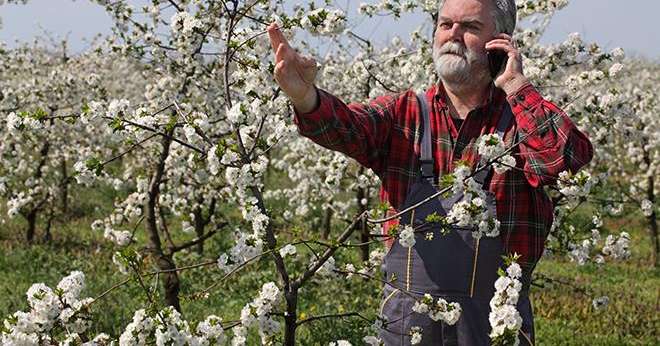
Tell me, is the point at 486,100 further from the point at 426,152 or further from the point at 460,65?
the point at 426,152

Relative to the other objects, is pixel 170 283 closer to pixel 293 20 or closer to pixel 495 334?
pixel 293 20

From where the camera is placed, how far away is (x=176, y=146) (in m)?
7.38

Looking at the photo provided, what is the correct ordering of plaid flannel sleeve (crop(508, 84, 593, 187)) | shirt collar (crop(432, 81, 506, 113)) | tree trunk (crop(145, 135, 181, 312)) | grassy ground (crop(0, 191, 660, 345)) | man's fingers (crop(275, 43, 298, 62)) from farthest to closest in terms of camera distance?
grassy ground (crop(0, 191, 660, 345)), tree trunk (crop(145, 135, 181, 312)), shirt collar (crop(432, 81, 506, 113)), plaid flannel sleeve (crop(508, 84, 593, 187)), man's fingers (crop(275, 43, 298, 62))

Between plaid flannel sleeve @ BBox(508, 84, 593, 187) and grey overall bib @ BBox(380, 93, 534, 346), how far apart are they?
21cm

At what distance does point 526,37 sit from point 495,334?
484 cm

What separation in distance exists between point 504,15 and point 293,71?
991mm

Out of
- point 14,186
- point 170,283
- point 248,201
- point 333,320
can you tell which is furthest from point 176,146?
point 14,186

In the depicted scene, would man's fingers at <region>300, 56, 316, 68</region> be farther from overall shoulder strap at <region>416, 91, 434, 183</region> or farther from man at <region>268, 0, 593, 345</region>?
overall shoulder strap at <region>416, 91, 434, 183</region>

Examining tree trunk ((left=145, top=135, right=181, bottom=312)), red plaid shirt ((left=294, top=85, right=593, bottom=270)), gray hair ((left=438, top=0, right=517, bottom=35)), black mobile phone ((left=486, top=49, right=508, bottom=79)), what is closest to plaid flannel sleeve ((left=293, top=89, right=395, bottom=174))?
red plaid shirt ((left=294, top=85, right=593, bottom=270))

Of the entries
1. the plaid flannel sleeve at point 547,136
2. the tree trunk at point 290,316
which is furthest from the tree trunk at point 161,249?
the plaid flannel sleeve at point 547,136

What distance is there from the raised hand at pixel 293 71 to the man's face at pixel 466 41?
61 centimetres

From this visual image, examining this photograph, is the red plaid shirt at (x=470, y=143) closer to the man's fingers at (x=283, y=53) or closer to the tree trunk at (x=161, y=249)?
the man's fingers at (x=283, y=53)

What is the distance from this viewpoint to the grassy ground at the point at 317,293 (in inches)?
276

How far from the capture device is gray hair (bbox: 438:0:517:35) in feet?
10.4
